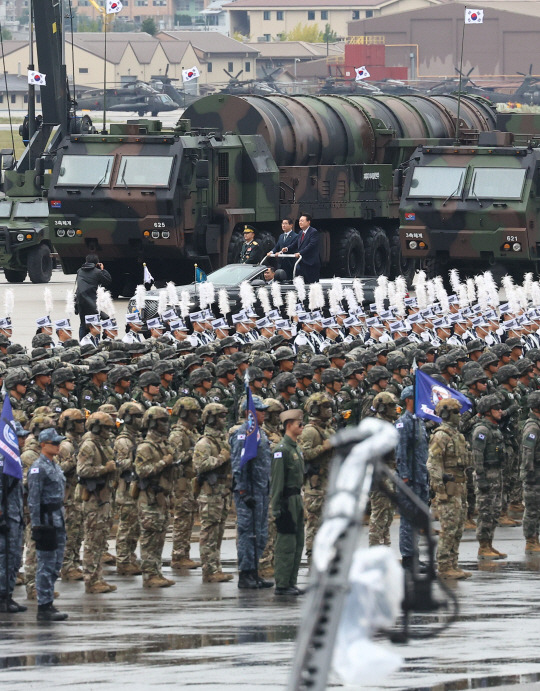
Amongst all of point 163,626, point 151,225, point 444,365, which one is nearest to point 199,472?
point 163,626

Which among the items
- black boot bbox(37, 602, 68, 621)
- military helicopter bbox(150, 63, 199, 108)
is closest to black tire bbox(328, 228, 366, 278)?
black boot bbox(37, 602, 68, 621)

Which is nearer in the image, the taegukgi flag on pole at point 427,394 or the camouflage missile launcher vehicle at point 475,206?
the taegukgi flag on pole at point 427,394

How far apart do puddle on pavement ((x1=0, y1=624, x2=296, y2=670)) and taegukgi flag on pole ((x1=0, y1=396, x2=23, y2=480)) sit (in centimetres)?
133

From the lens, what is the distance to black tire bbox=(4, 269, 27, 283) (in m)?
32.7

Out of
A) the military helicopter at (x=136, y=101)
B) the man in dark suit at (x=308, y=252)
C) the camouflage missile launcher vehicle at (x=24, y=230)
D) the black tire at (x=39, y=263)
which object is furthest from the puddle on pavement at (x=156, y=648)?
the military helicopter at (x=136, y=101)

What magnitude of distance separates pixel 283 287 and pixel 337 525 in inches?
731

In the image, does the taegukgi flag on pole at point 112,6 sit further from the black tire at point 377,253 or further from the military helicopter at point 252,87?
the military helicopter at point 252,87

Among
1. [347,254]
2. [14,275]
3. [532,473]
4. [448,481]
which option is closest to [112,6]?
[14,275]

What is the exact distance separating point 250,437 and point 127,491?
3.47 feet

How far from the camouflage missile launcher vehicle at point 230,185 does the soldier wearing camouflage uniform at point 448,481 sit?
14791 millimetres

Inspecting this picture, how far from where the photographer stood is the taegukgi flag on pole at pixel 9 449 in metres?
11.0

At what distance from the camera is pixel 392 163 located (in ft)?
108

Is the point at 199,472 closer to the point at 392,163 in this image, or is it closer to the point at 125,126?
the point at 125,126

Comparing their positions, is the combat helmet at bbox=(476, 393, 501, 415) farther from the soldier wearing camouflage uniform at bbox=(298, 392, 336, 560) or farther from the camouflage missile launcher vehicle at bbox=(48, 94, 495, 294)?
the camouflage missile launcher vehicle at bbox=(48, 94, 495, 294)
